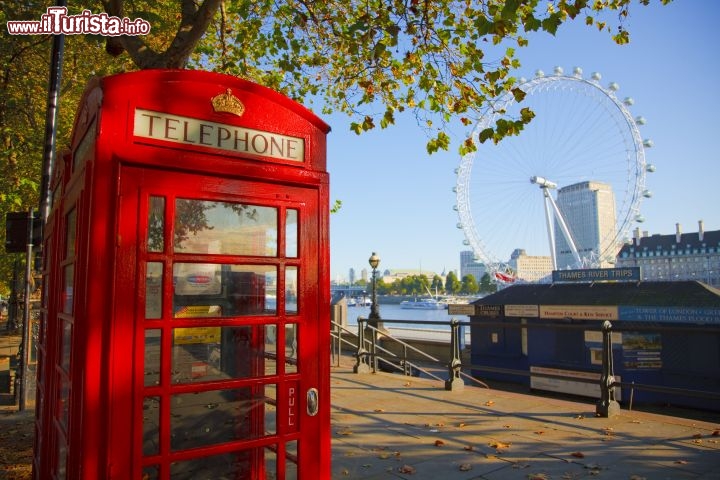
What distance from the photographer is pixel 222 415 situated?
2822mm

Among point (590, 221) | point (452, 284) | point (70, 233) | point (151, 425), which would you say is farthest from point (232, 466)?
point (452, 284)

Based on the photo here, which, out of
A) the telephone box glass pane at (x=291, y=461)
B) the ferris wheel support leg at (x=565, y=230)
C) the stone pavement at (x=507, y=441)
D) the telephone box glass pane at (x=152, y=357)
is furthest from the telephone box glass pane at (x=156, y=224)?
the ferris wheel support leg at (x=565, y=230)

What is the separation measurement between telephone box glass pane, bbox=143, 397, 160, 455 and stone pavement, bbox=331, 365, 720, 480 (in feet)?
8.57

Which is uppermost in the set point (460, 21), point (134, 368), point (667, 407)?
point (460, 21)

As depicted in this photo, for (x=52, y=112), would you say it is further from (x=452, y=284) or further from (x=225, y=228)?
(x=452, y=284)

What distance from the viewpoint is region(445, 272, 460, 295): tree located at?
96.8m

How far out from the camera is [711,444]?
211 inches

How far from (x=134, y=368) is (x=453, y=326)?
676 centimetres

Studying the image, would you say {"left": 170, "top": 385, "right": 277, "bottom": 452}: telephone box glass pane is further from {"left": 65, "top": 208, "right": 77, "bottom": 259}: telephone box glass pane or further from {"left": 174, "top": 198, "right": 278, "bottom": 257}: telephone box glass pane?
{"left": 65, "top": 208, "right": 77, "bottom": 259}: telephone box glass pane

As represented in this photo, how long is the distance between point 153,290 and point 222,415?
2.75 feet

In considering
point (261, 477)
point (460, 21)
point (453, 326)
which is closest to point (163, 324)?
point (261, 477)

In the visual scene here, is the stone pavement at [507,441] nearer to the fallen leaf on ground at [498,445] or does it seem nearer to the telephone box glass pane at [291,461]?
the fallen leaf on ground at [498,445]

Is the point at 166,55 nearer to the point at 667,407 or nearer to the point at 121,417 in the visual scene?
the point at 121,417

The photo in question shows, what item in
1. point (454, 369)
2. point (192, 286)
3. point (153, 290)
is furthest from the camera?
point (454, 369)
